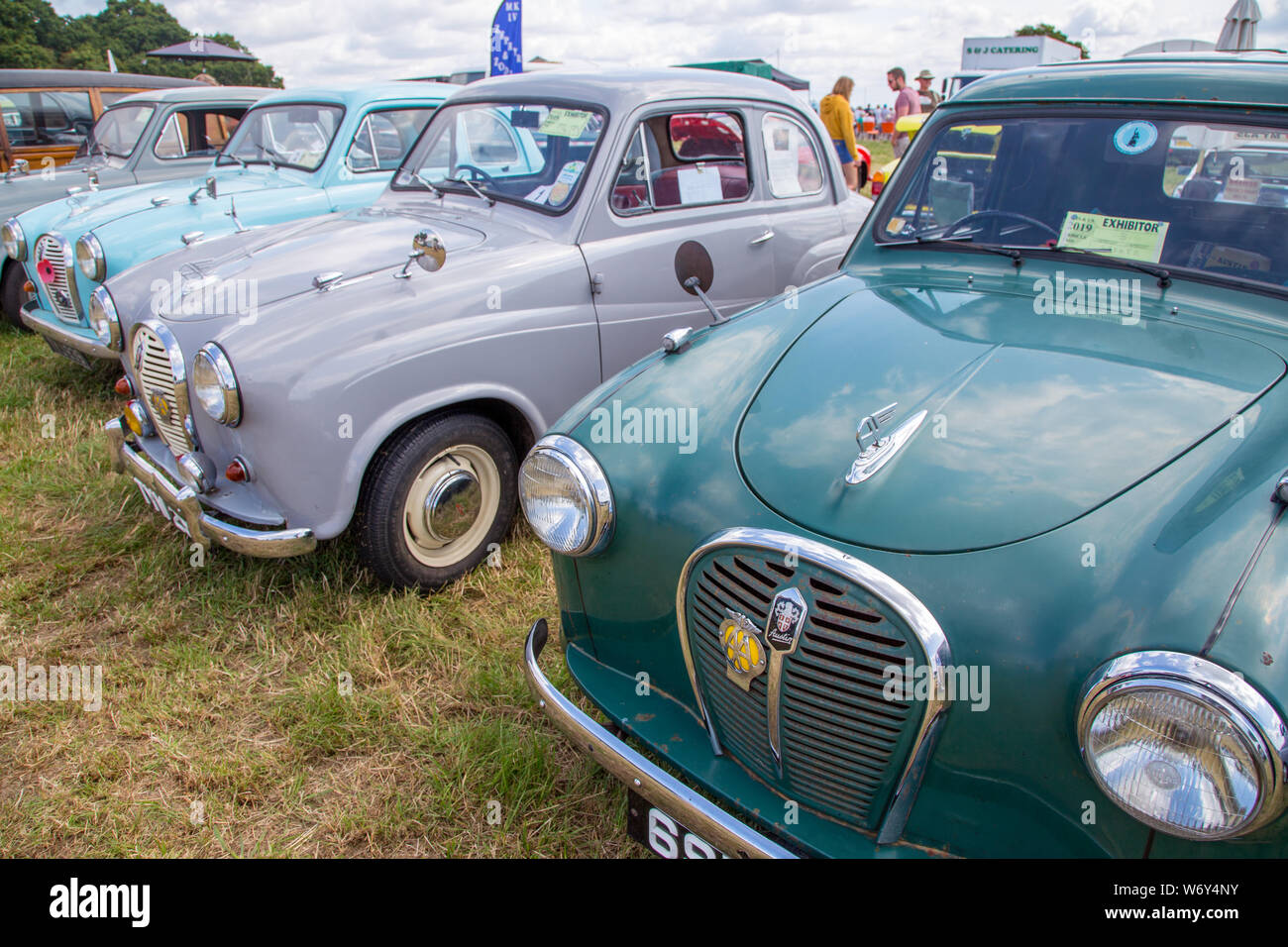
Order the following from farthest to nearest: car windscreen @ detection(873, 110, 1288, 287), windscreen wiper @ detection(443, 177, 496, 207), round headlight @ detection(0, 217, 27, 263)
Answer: round headlight @ detection(0, 217, 27, 263) < windscreen wiper @ detection(443, 177, 496, 207) < car windscreen @ detection(873, 110, 1288, 287)

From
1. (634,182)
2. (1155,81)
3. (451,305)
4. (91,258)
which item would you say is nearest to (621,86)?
(634,182)

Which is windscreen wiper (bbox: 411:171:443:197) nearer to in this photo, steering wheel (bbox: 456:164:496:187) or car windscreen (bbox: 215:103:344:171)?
steering wheel (bbox: 456:164:496:187)

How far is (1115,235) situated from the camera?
2.27 meters

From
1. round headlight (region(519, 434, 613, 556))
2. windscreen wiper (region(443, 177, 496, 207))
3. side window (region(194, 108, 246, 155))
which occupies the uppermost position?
side window (region(194, 108, 246, 155))

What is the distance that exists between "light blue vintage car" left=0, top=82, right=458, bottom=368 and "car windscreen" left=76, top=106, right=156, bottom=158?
5.60ft

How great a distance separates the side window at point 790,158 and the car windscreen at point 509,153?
1.02 m

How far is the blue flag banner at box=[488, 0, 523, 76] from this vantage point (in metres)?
8.66

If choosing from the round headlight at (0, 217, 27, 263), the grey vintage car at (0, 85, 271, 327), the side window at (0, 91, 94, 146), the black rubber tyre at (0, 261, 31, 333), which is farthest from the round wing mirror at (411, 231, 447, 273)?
the side window at (0, 91, 94, 146)

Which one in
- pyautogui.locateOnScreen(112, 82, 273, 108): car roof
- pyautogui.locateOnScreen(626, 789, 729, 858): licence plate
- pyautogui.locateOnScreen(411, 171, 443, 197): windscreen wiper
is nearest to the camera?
pyautogui.locateOnScreen(626, 789, 729, 858): licence plate

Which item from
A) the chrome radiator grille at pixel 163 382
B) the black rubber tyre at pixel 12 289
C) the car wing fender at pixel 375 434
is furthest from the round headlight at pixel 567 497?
the black rubber tyre at pixel 12 289

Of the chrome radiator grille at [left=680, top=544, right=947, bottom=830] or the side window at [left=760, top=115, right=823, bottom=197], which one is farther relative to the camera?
the side window at [left=760, top=115, right=823, bottom=197]

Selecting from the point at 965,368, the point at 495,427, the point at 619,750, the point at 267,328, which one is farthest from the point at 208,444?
the point at 965,368

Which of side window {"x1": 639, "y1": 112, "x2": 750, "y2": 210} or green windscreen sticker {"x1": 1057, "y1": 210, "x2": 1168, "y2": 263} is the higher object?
side window {"x1": 639, "y1": 112, "x2": 750, "y2": 210}

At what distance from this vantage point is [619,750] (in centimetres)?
177
